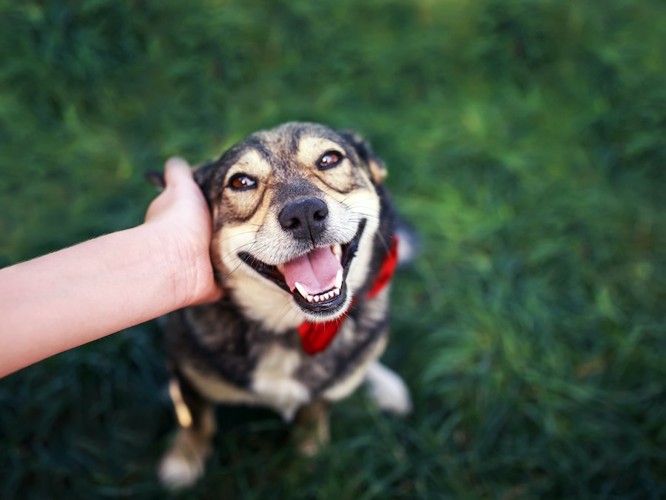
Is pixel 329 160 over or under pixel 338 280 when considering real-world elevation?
over

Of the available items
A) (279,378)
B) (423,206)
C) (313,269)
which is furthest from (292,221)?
(423,206)

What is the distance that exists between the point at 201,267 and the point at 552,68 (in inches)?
144

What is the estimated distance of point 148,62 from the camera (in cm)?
407

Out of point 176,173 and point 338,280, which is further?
point 176,173

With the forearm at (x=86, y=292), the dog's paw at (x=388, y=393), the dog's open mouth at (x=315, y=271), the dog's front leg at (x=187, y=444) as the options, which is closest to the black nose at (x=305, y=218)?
the dog's open mouth at (x=315, y=271)

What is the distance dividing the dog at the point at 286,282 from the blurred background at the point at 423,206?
20.0 inches

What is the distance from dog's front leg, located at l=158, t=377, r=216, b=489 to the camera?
2676mm

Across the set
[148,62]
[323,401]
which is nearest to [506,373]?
[323,401]

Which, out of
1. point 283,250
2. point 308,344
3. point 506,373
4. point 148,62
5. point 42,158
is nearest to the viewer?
point 283,250

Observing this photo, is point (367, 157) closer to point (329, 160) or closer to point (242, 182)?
point (329, 160)

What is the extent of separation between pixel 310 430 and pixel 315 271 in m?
1.15

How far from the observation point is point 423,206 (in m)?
3.85

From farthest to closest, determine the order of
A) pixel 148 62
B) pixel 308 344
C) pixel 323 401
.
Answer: pixel 148 62 < pixel 323 401 < pixel 308 344

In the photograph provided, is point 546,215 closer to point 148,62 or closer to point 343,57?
point 343,57
